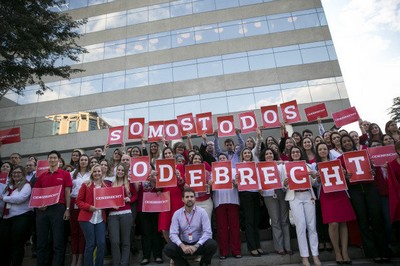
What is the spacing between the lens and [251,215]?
5309 mm

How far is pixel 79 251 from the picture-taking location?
5.08m

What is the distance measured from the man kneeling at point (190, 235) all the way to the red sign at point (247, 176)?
1.06 meters

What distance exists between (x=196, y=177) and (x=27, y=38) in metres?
8.52

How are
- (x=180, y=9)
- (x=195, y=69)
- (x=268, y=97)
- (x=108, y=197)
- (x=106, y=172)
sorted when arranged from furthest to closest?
(x=180, y=9)
(x=195, y=69)
(x=268, y=97)
(x=106, y=172)
(x=108, y=197)

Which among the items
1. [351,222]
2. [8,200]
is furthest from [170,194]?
[351,222]

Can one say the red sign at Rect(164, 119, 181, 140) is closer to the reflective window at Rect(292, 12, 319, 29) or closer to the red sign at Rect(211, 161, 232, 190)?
the red sign at Rect(211, 161, 232, 190)

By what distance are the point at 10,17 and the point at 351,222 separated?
11687 millimetres

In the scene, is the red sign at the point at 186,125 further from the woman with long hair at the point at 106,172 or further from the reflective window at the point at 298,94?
the reflective window at the point at 298,94

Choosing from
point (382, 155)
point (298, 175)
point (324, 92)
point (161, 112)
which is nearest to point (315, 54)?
point (324, 92)

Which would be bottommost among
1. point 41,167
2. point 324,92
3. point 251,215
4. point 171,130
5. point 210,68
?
point 251,215

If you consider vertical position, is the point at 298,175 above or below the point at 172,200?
above

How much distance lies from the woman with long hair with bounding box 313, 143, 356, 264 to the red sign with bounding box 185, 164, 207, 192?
91.3 inches

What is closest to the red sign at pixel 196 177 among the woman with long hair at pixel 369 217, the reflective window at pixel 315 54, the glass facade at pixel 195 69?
the woman with long hair at pixel 369 217

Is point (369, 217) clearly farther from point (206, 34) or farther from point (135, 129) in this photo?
point (206, 34)
